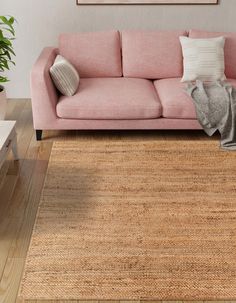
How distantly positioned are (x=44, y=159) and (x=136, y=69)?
1.22 metres

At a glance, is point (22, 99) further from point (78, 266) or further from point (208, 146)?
point (78, 266)

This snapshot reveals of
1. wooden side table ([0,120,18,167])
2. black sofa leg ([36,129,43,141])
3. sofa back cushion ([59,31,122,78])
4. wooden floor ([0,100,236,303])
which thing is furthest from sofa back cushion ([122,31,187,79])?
wooden side table ([0,120,18,167])

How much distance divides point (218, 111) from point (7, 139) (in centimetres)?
163

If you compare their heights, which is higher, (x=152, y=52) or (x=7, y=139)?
(x=152, y=52)

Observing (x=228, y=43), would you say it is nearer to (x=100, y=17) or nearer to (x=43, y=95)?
(x=100, y=17)

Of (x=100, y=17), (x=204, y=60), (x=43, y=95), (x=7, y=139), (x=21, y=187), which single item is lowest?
(x=21, y=187)

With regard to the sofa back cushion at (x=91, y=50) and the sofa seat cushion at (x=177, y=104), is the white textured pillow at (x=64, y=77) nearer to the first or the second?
the sofa back cushion at (x=91, y=50)

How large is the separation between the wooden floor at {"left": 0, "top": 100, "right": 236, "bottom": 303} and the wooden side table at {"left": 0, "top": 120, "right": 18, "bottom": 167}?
0.52 feet

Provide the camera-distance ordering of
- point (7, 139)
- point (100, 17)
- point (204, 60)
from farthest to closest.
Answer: point (100, 17)
point (204, 60)
point (7, 139)

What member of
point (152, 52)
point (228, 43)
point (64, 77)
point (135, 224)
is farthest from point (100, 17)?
point (135, 224)

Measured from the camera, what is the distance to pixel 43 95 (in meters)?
3.01

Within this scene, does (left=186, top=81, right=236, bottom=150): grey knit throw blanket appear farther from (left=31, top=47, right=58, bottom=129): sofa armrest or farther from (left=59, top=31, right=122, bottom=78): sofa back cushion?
(left=31, top=47, right=58, bottom=129): sofa armrest

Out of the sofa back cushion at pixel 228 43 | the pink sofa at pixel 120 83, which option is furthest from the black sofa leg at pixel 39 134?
the sofa back cushion at pixel 228 43

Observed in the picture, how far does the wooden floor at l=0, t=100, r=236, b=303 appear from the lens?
200cm
